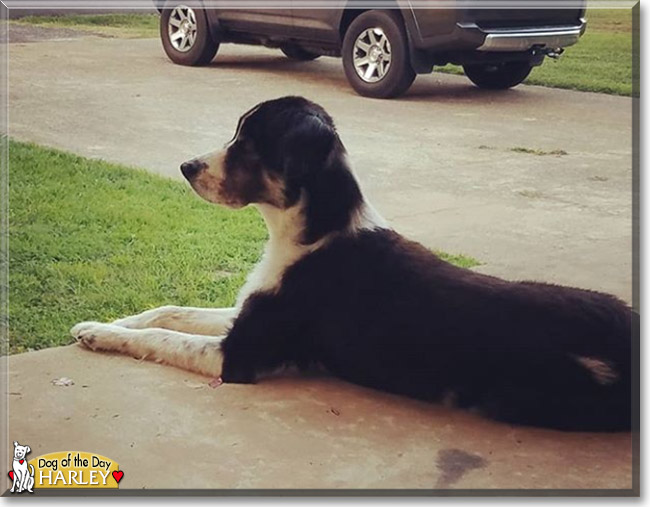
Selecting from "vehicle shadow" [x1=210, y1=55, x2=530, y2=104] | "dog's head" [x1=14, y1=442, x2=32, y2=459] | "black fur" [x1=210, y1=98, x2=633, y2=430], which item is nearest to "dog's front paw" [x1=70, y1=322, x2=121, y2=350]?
"black fur" [x1=210, y1=98, x2=633, y2=430]

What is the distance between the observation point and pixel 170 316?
3996 mm

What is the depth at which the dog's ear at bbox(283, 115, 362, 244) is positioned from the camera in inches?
140

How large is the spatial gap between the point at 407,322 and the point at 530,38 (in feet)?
4.19

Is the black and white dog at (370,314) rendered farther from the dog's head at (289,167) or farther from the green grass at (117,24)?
the green grass at (117,24)

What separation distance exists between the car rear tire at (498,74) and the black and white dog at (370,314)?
0.84 meters

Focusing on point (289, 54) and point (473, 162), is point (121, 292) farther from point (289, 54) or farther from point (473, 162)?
point (473, 162)

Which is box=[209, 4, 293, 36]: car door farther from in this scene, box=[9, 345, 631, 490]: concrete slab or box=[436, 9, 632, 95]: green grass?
box=[9, 345, 631, 490]: concrete slab

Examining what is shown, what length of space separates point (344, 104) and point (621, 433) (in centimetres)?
155

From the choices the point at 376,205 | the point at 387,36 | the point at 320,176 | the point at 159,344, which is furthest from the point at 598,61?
the point at 159,344

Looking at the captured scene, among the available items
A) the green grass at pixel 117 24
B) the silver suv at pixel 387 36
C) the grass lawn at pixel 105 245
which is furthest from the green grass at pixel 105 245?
the silver suv at pixel 387 36

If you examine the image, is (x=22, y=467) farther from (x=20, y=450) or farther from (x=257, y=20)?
(x=257, y=20)

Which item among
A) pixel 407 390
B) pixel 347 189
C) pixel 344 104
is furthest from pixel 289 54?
pixel 407 390

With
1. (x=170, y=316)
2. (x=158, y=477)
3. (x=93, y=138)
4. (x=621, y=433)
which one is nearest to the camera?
(x=158, y=477)

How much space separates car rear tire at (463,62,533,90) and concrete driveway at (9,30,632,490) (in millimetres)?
49
